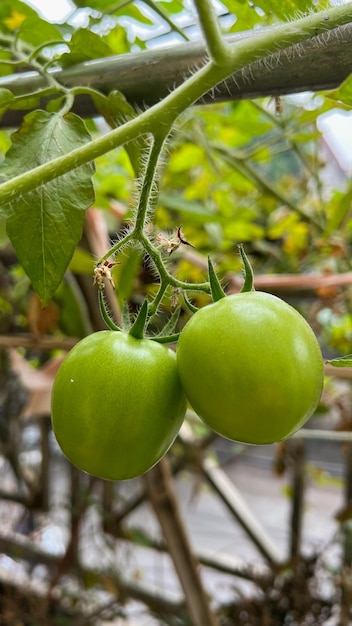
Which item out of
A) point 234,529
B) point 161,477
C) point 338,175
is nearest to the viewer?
point 161,477

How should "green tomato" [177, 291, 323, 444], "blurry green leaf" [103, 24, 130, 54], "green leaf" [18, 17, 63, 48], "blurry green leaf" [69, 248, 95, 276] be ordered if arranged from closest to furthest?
"green tomato" [177, 291, 323, 444] < "green leaf" [18, 17, 63, 48] < "blurry green leaf" [69, 248, 95, 276] < "blurry green leaf" [103, 24, 130, 54]

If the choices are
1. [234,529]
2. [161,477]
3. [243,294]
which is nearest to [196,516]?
[234,529]

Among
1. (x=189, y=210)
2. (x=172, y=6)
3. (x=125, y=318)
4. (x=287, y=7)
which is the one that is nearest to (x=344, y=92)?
(x=287, y=7)

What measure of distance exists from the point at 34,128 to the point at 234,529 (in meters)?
1.64

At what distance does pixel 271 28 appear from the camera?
0.31m

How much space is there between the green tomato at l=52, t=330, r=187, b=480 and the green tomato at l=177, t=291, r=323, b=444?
0.08 feet

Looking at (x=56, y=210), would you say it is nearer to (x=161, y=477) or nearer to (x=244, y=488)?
(x=161, y=477)

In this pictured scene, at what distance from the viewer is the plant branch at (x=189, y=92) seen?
0.94 feet

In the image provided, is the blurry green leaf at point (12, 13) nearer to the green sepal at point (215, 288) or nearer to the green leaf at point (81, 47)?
the green leaf at point (81, 47)

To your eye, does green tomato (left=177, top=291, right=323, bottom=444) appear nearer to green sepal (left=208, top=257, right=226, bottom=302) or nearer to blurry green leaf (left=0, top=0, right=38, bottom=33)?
green sepal (left=208, top=257, right=226, bottom=302)

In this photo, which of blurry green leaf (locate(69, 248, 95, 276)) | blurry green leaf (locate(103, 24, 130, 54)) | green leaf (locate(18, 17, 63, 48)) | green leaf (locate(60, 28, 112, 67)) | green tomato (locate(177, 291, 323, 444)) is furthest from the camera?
blurry green leaf (locate(103, 24, 130, 54))

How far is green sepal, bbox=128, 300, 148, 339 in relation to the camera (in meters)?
0.32

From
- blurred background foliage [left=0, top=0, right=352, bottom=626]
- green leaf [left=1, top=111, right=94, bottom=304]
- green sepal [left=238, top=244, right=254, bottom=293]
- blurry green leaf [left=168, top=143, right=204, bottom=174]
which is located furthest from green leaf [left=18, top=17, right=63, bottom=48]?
blurry green leaf [left=168, top=143, right=204, bottom=174]

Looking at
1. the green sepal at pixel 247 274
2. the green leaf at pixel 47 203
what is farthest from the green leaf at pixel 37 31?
the green sepal at pixel 247 274
